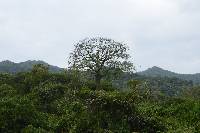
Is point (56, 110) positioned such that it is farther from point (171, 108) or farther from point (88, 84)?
point (88, 84)

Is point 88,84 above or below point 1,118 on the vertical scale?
above

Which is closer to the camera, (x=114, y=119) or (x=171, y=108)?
(x=114, y=119)

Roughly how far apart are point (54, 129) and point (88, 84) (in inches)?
1624

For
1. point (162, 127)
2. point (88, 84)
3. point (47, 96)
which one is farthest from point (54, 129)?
point (88, 84)

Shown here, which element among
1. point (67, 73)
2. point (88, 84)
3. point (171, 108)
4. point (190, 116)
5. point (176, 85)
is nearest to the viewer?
point (190, 116)

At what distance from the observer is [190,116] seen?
1719 inches

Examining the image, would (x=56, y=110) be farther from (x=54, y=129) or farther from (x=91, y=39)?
(x=91, y=39)

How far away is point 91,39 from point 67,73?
28.4 feet

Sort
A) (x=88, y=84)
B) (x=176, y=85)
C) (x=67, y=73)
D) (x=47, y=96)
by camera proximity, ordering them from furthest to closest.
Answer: (x=176, y=85) → (x=67, y=73) → (x=88, y=84) → (x=47, y=96)

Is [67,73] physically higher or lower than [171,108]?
higher

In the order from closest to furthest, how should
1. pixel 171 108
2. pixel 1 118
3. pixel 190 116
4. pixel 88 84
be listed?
pixel 1 118 < pixel 190 116 < pixel 171 108 < pixel 88 84

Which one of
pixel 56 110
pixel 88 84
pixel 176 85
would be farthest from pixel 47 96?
pixel 176 85

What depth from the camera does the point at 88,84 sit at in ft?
243

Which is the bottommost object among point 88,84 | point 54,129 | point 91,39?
point 54,129
